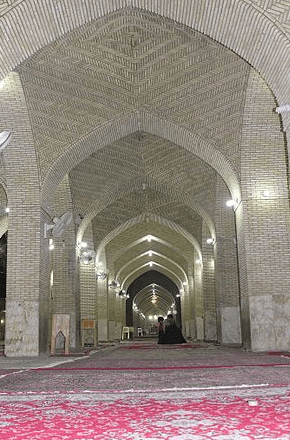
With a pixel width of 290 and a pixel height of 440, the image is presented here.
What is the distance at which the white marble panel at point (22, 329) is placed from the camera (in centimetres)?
875

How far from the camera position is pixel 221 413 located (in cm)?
261

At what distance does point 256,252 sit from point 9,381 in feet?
18.9

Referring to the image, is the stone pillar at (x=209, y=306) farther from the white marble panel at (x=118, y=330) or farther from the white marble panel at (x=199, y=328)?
the white marble panel at (x=118, y=330)

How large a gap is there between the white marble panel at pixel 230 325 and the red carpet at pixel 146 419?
31.1 ft

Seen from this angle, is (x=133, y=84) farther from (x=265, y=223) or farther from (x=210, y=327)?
(x=210, y=327)

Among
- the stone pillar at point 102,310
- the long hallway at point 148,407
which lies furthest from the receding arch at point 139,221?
the long hallway at point 148,407

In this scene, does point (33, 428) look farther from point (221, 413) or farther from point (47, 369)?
point (47, 369)

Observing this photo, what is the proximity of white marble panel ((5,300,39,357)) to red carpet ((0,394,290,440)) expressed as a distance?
5684 mm

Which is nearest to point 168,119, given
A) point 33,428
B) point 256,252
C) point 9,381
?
Result: point 256,252

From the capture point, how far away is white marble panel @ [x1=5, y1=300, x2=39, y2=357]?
8750 millimetres

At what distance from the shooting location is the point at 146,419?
2.50 m

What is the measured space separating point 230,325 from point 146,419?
10339 mm

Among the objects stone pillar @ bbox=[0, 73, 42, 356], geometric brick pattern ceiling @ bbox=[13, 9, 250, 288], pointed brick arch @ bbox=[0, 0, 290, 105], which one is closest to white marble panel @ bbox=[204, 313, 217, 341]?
geometric brick pattern ceiling @ bbox=[13, 9, 250, 288]

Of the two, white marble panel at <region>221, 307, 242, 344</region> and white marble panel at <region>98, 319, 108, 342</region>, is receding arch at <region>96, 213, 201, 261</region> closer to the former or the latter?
white marble panel at <region>98, 319, 108, 342</region>
